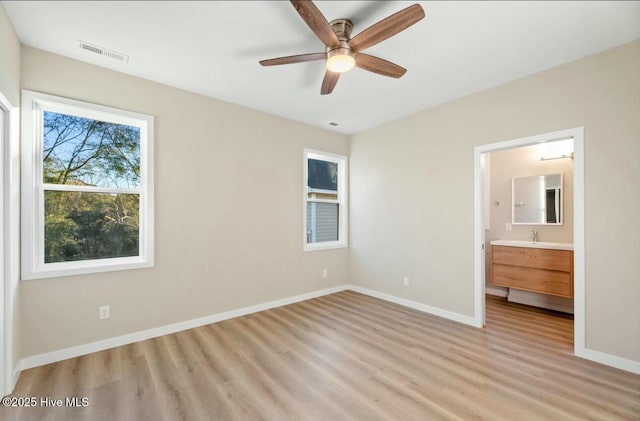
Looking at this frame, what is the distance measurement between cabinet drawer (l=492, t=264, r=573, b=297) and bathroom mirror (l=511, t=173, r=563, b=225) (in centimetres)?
79

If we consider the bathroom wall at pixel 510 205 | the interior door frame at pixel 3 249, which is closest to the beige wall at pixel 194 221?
the interior door frame at pixel 3 249

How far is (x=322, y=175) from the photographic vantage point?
192 inches

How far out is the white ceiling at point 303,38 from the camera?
2.00 m

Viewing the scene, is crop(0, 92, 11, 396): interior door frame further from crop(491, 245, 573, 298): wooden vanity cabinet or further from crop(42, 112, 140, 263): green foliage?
crop(491, 245, 573, 298): wooden vanity cabinet

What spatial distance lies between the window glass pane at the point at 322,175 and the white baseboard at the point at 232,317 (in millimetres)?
1756

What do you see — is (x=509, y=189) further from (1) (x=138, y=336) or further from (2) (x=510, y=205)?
(1) (x=138, y=336)

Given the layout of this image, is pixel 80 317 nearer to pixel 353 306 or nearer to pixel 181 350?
pixel 181 350

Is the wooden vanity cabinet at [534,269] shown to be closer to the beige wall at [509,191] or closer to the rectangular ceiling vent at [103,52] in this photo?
the beige wall at [509,191]

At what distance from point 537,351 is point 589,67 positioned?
8.84ft

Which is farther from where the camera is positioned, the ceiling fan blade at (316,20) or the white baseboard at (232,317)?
the white baseboard at (232,317)

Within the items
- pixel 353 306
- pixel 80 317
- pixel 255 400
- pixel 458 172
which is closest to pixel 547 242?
pixel 458 172

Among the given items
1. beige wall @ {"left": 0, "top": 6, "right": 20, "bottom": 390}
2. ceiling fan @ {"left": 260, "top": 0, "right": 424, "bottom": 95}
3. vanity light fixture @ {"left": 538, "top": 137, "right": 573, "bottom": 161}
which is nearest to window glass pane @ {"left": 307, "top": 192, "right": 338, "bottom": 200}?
ceiling fan @ {"left": 260, "top": 0, "right": 424, "bottom": 95}

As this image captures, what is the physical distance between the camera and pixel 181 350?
9.02 ft

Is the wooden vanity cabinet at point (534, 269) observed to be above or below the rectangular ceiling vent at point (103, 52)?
below
